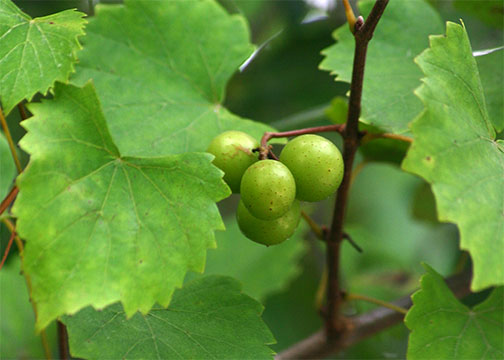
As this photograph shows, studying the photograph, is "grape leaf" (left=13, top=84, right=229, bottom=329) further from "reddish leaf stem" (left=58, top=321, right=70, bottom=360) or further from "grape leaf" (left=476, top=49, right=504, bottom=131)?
"grape leaf" (left=476, top=49, right=504, bottom=131)

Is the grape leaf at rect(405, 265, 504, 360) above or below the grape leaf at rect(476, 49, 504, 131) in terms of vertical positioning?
below

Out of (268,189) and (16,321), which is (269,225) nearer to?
(268,189)

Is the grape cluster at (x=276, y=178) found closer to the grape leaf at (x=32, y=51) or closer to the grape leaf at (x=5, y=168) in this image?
the grape leaf at (x=32, y=51)

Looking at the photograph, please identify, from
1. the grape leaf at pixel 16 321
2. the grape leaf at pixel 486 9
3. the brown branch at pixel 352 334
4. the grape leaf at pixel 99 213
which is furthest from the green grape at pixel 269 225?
the grape leaf at pixel 16 321

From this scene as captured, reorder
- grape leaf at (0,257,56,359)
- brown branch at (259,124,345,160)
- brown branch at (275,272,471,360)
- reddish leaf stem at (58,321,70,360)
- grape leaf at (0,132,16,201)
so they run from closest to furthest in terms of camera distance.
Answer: brown branch at (259,124,345,160)
reddish leaf stem at (58,321,70,360)
grape leaf at (0,132,16,201)
brown branch at (275,272,471,360)
grape leaf at (0,257,56,359)

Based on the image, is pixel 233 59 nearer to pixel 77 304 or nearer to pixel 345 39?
pixel 345 39

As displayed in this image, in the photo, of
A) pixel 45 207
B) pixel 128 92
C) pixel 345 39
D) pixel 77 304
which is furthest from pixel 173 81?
pixel 77 304

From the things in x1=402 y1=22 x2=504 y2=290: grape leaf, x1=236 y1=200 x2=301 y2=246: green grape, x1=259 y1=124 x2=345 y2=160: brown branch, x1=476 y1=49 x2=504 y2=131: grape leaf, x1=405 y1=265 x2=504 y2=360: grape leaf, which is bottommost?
x1=405 y1=265 x2=504 y2=360: grape leaf

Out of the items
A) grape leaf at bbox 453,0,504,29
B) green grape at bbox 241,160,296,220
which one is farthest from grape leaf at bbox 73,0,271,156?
grape leaf at bbox 453,0,504,29
